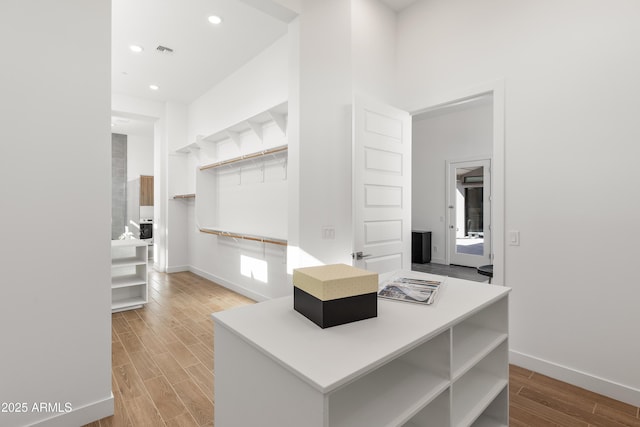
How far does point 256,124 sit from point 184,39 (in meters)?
1.31

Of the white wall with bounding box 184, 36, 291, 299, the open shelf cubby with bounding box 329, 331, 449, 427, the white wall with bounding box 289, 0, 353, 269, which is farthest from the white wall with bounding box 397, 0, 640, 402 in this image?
the white wall with bounding box 184, 36, 291, 299

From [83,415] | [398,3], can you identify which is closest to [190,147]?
[398,3]

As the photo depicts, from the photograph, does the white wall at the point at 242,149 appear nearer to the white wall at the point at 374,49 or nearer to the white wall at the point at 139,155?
the white wall at the point at 374,49

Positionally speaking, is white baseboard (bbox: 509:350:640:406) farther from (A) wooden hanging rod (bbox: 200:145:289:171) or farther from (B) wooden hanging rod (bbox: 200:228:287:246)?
(A) wooden hanging rod (bbox: 200:145:289:171)

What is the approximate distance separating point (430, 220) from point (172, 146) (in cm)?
560

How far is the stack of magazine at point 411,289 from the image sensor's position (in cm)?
141

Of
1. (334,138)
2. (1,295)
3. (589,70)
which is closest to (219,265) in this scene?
(334,138)

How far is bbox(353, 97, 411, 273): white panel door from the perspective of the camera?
9.43ft

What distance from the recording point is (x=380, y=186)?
10.1 ft

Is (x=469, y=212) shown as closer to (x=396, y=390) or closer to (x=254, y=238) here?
(x=254, y=238)

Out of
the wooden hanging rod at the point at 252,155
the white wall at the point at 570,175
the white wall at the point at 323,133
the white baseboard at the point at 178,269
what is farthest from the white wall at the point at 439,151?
the white baseboard at the point at 178,269

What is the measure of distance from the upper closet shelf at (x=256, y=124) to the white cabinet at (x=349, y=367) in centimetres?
281

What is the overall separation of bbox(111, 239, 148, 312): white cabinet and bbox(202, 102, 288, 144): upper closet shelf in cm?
199

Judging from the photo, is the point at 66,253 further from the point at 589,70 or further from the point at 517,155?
the point at 589,70
